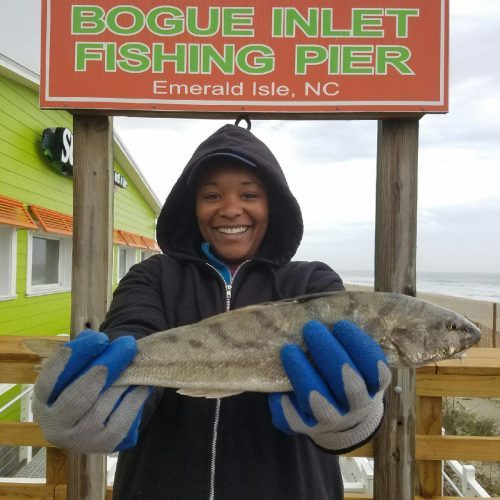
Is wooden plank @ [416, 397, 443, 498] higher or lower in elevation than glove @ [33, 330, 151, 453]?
lower

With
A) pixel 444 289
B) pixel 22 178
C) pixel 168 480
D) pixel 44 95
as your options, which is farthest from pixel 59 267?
pixel 444 289

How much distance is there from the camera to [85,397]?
2031 mm

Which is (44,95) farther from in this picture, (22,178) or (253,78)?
(22,178)

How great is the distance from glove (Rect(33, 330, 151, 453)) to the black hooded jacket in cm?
25

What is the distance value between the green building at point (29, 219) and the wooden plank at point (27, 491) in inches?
202

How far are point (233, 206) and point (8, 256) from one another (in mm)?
7809

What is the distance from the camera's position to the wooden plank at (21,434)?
3.31 m

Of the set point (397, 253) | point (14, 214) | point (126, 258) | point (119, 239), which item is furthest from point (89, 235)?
point (126, 258)

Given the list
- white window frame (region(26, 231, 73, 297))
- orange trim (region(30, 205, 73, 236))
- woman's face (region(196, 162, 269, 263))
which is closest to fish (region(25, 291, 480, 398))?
woman's face (region(196, 162, 269, 263))

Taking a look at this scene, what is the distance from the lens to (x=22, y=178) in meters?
9.64

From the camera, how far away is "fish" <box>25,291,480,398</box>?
7.32 ft

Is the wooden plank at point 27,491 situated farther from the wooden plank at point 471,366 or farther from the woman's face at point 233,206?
the wooden plank at point 471,366

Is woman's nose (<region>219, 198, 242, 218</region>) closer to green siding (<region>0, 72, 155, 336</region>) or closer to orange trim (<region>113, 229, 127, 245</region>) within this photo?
green siding (<region>0, 72, 155, 336</region>)

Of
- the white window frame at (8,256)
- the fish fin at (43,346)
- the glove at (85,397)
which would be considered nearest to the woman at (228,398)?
the glove at (85,397)
